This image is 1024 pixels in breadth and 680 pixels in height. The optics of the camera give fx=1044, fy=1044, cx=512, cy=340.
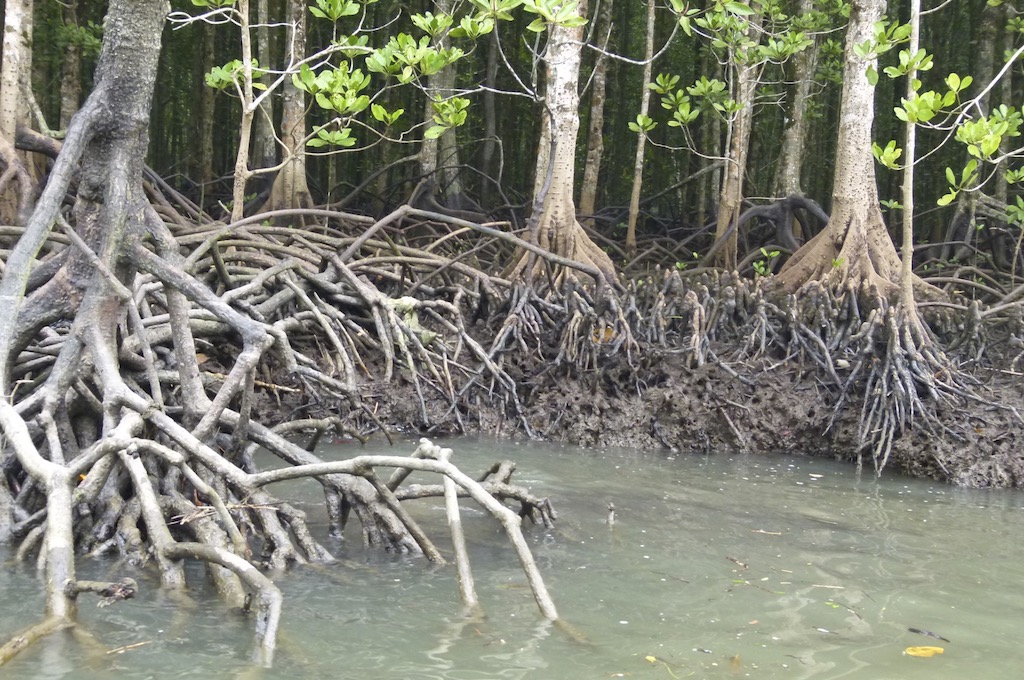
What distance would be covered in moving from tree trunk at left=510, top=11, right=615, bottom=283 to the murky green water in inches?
109

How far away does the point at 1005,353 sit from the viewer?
7.00m

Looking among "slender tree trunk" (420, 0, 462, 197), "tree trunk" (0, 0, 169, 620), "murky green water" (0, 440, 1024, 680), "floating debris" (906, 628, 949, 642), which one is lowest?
"murky green water" (0, 440, 1024, 680)

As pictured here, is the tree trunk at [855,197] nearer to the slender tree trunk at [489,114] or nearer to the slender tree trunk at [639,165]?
the slender tree trunk at [639,165]

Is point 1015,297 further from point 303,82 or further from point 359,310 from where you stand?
point 303,82

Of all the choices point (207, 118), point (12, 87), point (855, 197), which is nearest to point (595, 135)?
point (855, 197)

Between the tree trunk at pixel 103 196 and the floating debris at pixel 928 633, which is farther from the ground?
the tree trunk at pixel 103 196

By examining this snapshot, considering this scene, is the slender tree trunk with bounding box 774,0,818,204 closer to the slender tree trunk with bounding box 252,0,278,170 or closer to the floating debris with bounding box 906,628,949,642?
the slender tree trunk with bounding box 252,0,278,170

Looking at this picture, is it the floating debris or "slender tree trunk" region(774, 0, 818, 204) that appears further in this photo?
"slender tree trunk" region(774, 0, 818, 204)

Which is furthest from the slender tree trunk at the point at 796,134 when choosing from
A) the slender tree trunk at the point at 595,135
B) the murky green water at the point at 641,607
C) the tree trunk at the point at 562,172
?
the murky green water at the point at 641,607

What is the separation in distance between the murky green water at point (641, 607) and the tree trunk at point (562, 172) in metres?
2.76

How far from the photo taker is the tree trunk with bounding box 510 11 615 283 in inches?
301

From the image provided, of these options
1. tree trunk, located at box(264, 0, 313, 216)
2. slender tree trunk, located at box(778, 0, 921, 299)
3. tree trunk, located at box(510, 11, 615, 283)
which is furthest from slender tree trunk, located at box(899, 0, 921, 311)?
tree trunk, located at box(264, 0, 313, 216)

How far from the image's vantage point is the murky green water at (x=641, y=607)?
2957 millimetres

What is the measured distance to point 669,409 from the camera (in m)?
7.00
